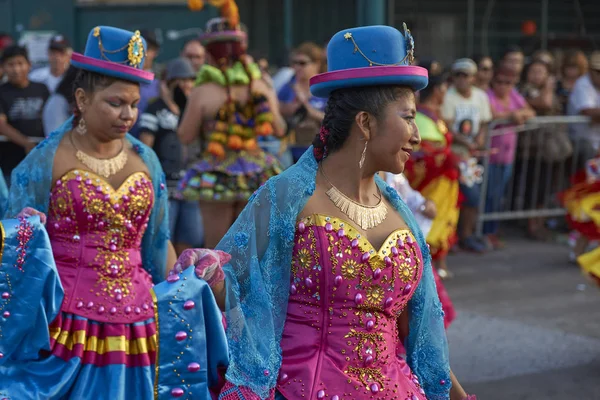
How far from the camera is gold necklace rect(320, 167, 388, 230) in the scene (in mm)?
2826

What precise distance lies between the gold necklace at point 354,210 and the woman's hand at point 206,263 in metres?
0.37

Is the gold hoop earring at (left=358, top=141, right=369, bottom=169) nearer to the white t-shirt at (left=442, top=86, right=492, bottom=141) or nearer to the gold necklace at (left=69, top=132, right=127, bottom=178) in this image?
the gold necklace at (left=69, top=132, right=127, bottom=178)

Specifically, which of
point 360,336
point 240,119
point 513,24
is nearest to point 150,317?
point 360,336

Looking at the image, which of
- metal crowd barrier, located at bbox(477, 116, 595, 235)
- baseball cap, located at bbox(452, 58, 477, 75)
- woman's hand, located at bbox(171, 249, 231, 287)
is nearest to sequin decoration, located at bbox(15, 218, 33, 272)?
woman's hand, located at bbox(171, 249, 231, 287)

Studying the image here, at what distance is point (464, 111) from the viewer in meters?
9.62

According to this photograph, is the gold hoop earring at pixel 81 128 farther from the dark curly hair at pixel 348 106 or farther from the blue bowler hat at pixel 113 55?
the dark curly hair at pixel 348 106

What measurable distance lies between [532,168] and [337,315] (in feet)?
29.0

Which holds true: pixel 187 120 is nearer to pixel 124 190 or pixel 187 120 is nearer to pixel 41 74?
pixel 124 190

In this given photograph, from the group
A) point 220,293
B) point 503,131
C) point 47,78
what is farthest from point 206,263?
point 503,131

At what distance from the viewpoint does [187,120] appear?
251 inches

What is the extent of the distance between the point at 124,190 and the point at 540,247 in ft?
24.4

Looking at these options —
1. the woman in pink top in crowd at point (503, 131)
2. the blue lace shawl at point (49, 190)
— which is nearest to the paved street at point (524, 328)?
the woman in pink top in crowd at point (503, 131)

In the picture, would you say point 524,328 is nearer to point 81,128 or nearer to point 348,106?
point 81,128

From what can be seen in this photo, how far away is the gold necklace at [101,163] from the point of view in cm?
423
